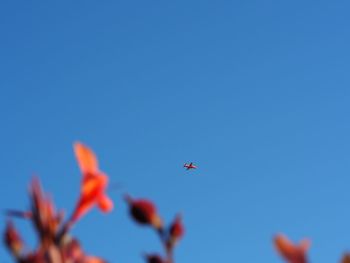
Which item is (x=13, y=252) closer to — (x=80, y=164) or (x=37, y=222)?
(x=37, y=222)

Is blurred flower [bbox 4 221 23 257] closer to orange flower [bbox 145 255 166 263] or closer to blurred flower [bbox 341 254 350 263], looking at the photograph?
orange flower [bbox 145 255 166 263]

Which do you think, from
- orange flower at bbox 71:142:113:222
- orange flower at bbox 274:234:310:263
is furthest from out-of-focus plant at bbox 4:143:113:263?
orange flower at bbox 274:234:310:263

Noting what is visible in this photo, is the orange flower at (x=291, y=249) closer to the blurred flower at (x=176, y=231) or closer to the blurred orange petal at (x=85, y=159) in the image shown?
the blurred flower at (x=176, y=231)

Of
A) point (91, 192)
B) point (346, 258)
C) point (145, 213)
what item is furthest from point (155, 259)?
point (346, 258)

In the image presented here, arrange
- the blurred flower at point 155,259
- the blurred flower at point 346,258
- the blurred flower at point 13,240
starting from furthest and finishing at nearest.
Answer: the blurred flower at point 13,240, the blurred flower at point 155,259, the blurred flower at point 346,258

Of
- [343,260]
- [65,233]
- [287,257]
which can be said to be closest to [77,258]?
[65,233]

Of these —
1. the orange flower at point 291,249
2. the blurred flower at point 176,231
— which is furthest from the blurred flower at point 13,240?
the orange flower at point 291,249
